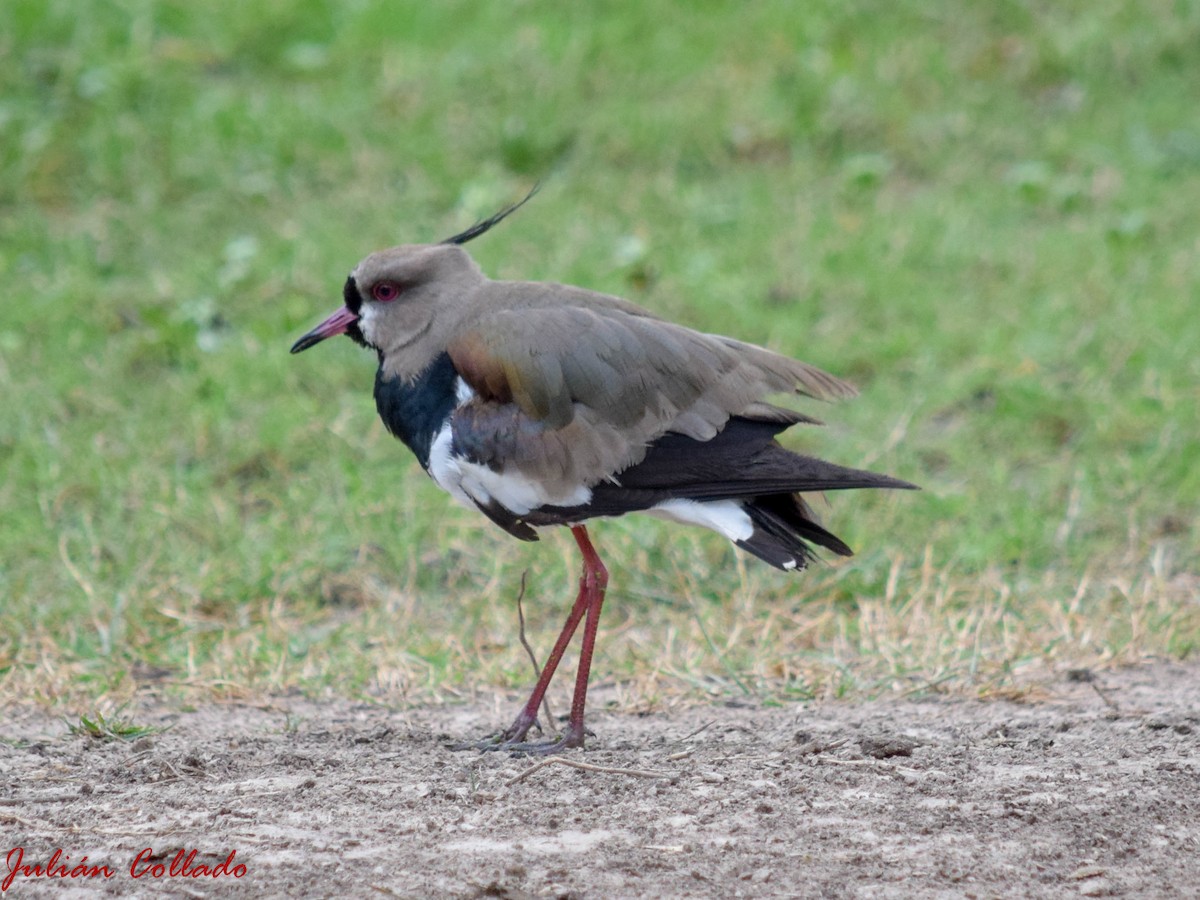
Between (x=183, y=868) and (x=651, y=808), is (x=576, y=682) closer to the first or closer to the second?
(x=651, y=808)

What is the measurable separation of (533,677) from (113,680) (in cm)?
117

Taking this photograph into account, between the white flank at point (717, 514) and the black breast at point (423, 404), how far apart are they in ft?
1.91

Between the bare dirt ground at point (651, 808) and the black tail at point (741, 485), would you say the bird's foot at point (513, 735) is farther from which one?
the black tail at point (741, 485)

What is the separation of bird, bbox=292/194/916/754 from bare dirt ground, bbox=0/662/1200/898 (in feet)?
1.40

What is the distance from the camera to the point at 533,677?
4527mm

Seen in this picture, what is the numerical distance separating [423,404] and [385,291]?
389 mm

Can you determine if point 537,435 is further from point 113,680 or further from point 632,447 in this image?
point 113,680

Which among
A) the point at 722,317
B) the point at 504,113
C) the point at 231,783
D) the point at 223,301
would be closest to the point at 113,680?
the point at 231,783

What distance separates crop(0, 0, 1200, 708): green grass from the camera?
473cm

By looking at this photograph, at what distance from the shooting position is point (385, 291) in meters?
4.12

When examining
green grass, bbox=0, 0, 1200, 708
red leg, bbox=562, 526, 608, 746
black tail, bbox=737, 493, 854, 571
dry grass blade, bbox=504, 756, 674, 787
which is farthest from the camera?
green grass, bbox=0, 0, 1200, 708

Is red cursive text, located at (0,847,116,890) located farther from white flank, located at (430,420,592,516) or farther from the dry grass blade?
white flank, located at (430,420,592,516)

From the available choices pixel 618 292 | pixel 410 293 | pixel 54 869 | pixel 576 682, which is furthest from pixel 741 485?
pixel 618 292

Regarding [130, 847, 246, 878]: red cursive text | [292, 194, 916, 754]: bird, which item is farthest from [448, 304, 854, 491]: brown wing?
[130, 847, 246, 878]: red cursive text
